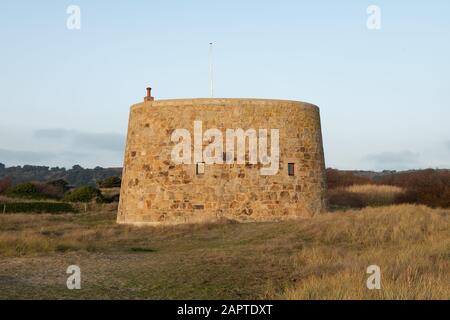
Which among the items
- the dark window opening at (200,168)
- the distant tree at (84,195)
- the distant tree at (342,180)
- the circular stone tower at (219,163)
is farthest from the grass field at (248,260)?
the distant tree at (342,180)

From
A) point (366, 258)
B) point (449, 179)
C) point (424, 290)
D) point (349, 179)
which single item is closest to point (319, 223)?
point (366, 258)

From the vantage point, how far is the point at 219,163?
19750 millimetres

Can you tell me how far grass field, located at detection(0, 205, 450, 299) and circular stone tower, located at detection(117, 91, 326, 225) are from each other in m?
1.32

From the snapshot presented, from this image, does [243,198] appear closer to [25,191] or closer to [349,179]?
[25,191]

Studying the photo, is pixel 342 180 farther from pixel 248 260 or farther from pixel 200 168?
pixel 248 260

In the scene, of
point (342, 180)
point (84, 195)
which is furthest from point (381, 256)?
point (342, 180)

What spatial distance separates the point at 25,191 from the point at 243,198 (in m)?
21.3

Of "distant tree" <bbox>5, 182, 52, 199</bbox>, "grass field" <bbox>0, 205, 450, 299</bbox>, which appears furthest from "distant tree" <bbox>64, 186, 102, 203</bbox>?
"grass field" <bbox>0, 205, 450, 299</bbox>

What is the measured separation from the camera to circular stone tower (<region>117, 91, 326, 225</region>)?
64.9ft

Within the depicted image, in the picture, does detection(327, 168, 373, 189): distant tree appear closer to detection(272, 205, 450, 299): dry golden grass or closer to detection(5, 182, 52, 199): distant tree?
detection(5, 182, 52, 199): distant tree

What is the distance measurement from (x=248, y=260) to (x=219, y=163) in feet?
29.4

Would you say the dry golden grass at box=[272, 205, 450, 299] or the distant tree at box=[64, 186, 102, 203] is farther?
the distant tree at box=[64, 186, 102, 203]

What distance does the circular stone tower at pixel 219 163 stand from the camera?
19781 mm

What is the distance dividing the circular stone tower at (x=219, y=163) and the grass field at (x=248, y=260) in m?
1.32
